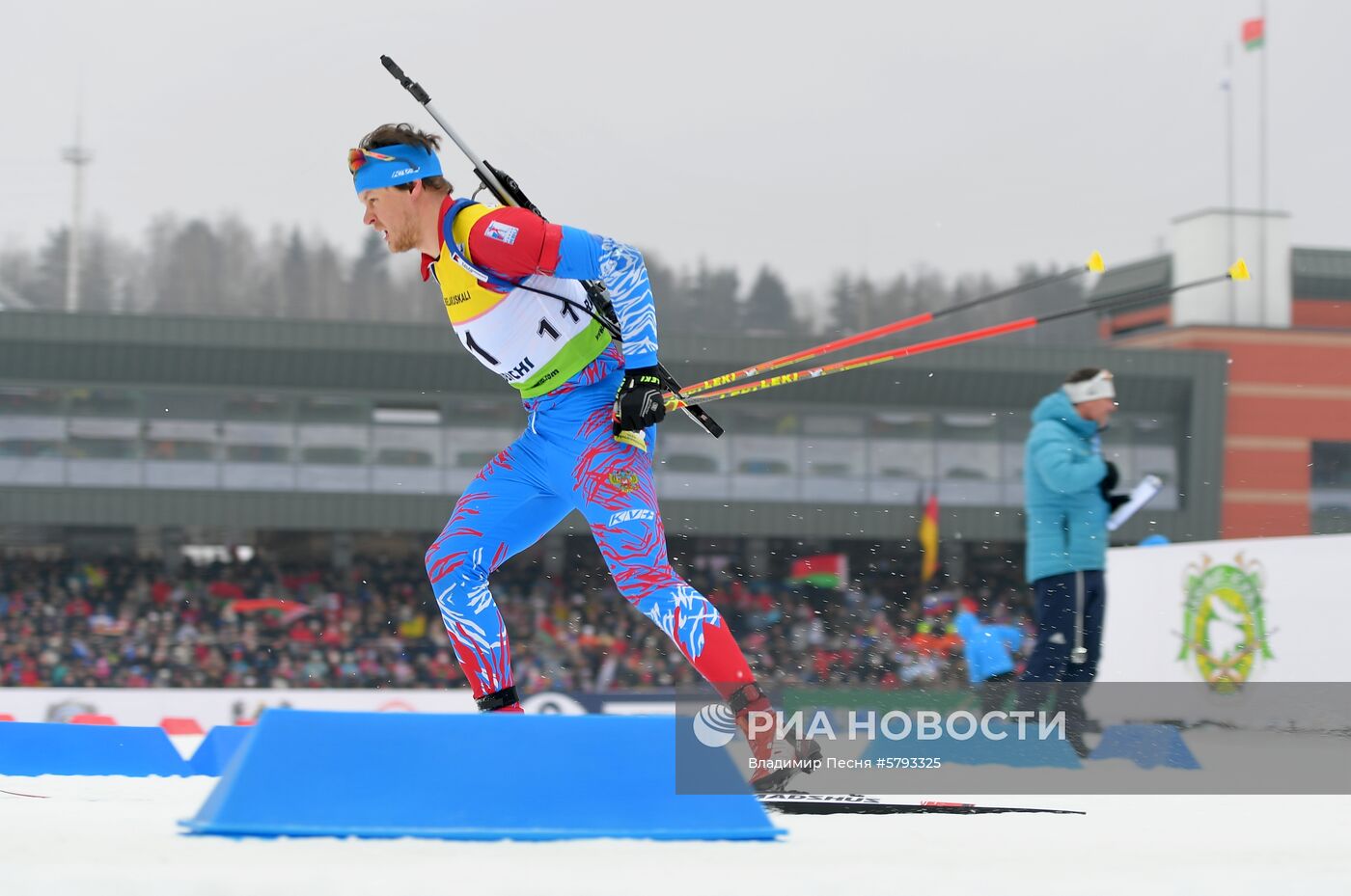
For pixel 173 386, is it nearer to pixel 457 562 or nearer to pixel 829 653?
pixel 829 653

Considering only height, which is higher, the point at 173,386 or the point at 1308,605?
the point at 173,386

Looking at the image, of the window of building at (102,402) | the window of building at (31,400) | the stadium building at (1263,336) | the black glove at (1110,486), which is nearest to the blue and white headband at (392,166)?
the black glove at (1110,486)

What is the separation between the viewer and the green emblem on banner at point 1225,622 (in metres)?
7.18

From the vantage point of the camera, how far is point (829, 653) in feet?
59.2

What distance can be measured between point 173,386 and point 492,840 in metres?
24.1

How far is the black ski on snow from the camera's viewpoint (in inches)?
123

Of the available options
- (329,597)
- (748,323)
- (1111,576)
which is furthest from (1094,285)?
(1111,576)

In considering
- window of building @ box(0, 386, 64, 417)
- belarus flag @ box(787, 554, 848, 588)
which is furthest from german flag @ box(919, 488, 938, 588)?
window of building @ box(0, 386, 64, 417)

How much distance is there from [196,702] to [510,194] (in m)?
11.2

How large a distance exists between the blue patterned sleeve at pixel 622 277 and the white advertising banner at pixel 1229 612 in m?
4.83

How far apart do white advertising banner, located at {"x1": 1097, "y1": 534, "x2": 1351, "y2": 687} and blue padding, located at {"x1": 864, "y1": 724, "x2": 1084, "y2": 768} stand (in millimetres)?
2569

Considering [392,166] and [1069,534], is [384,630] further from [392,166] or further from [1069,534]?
[392,166]

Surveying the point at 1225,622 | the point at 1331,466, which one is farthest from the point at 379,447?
the point at 1225,622

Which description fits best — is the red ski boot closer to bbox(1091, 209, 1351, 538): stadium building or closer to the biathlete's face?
the biathlete's face
